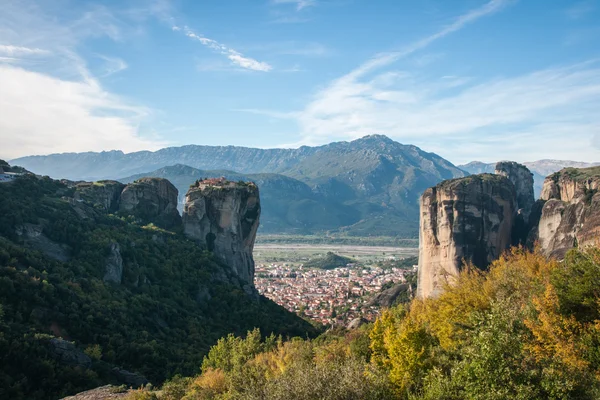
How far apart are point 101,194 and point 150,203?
6.79m

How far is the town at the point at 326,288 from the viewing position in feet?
242

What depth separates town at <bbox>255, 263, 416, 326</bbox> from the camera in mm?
73688

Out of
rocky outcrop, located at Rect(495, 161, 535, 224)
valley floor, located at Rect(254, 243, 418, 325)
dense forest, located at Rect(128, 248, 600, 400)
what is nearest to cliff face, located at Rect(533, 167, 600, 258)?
rocky outcrop, located at Rect(495, 161, 535, 224)

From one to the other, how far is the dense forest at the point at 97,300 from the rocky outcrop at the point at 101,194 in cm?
186

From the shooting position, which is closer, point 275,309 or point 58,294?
point 58,294

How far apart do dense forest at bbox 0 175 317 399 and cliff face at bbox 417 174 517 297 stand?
2204 cm

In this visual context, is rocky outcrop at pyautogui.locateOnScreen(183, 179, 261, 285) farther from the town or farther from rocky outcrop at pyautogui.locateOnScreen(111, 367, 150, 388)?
rocky outcrop at pyautogui.locateOnScreen(111, 367, 150, 388)

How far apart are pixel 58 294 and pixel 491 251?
5318 centimetres

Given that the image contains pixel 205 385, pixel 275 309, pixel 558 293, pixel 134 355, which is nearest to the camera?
pixel 558 293

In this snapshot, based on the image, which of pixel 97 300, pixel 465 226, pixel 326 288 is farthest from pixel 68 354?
pixel 326 288

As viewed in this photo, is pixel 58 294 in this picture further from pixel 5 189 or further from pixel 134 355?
pixel 5 189

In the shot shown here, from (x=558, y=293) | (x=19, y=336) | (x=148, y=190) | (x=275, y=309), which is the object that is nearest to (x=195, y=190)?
(x=148, y=190)

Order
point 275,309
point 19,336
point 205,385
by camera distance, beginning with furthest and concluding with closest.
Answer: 1. point 275,309
2. point 19,336
3. point 205,385

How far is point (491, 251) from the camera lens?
62688 mm
